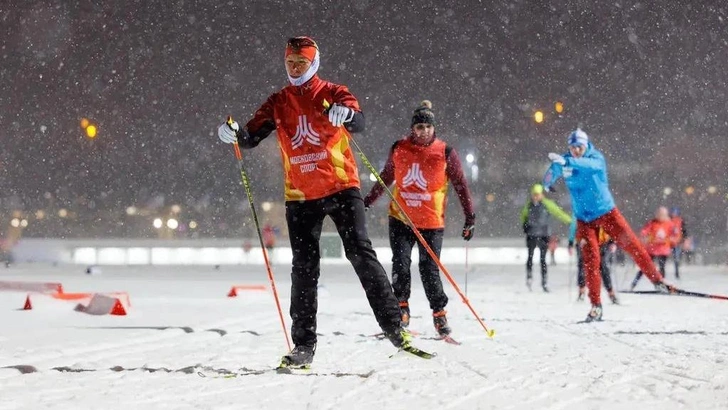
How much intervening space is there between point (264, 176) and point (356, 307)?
4223 cm

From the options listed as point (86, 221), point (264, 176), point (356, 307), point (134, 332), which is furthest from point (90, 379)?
point (264, 176)

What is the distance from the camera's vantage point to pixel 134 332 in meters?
6.36

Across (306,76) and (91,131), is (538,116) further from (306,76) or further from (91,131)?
(306,76)

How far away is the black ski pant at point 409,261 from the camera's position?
6.39 m

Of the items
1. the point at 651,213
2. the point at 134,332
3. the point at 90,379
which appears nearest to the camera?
the point at 90,379

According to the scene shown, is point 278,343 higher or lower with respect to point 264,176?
lower

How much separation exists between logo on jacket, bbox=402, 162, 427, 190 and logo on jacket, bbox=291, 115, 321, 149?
2.00m

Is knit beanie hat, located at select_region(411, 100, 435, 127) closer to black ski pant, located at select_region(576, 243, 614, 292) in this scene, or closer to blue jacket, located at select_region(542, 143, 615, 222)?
blue jacket, located at select_region(542, 143, 615, 222)

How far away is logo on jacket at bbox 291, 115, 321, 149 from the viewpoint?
181 inches

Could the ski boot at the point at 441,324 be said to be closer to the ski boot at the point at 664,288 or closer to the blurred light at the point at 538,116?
the ski boot at the point at 664,288

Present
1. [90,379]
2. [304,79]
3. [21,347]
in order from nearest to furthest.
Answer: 1. [90,379]
2. [304,79]
3. [21,347]

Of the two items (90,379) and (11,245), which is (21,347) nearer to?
(90,379)

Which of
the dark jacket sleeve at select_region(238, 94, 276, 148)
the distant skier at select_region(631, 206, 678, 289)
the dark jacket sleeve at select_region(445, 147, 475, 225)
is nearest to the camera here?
the dark jacket sleeve at select_region(238, 94, 276, 148)

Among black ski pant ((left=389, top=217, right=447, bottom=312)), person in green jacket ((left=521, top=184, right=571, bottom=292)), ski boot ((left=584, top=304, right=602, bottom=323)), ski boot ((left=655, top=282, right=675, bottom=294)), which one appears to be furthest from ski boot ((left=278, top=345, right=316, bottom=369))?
person in green jacket ((left=521, top=184, right=571, bottom=292))
